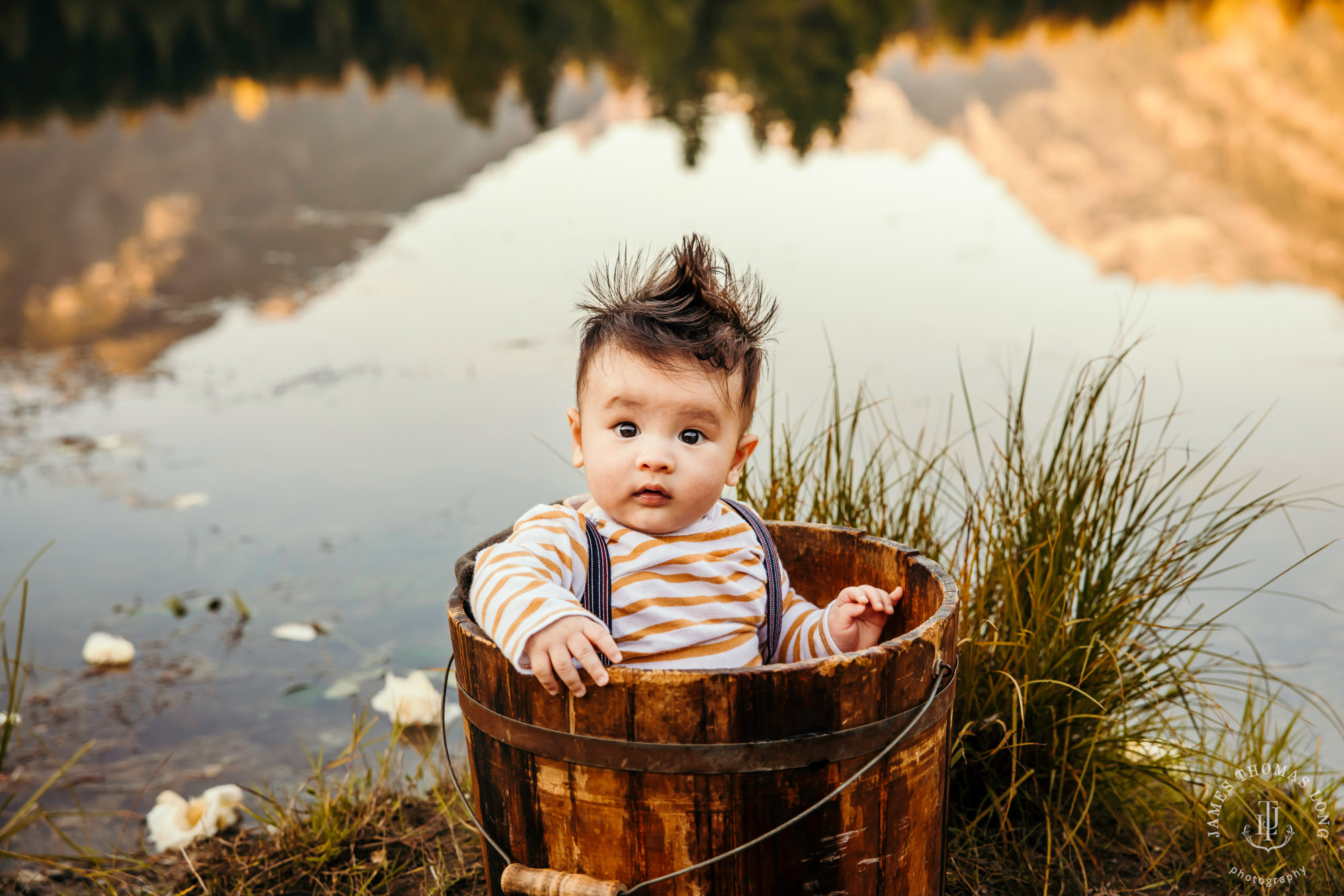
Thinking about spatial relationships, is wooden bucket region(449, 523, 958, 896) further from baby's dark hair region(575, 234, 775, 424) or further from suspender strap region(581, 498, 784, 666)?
baby's dark hair region(575, 234, 775, 424)

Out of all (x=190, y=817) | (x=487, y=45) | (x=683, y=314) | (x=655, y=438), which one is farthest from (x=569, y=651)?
(x=487, y=45)

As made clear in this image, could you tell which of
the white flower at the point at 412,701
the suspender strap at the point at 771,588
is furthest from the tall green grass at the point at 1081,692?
the white flower at the point at 412,701

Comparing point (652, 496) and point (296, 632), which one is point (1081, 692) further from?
point (296, 632)

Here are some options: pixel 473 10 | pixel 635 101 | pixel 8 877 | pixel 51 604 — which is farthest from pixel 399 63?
pixel 8 877

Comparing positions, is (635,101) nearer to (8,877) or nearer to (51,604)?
(51,604)

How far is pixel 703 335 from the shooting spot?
196 centimetres

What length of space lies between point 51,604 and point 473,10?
18784 mm

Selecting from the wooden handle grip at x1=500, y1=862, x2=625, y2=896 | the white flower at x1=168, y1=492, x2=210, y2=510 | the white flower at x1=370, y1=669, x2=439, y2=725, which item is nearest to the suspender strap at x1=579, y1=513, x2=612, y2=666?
the wooden handle grip at x1=500, y1=862, x2=625, y2=896

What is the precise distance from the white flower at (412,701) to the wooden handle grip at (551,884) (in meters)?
1.22

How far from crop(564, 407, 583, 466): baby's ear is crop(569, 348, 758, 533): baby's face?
65 mm

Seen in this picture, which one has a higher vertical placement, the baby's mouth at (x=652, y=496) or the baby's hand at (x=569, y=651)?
the baby's mouth at (x=652, y=496)

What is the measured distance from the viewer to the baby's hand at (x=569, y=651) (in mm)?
1582

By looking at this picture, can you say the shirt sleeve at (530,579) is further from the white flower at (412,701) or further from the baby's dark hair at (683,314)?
the white flower at (412,701)

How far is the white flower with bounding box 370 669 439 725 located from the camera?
9.86 feet
